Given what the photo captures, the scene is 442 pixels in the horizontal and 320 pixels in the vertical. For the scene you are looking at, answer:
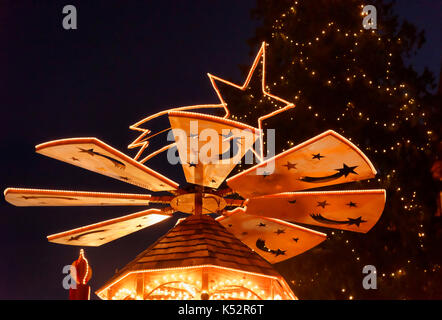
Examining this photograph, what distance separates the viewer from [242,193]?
23.7 ft

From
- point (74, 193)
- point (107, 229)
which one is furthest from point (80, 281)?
point (107, 229)

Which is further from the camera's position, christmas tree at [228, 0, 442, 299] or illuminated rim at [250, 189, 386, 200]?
christmas tree at [228, 0, 442, 299]

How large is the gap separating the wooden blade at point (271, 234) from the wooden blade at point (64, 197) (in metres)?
1.76

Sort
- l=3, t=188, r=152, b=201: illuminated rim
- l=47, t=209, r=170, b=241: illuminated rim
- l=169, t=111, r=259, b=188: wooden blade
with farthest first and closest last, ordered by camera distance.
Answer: l=47, t=209, r=170, b=241: illuminated rim < l=3, t=188, r=152, b=201: illuminated rim < l=169, t=111, r=259, b=188: wooden blade

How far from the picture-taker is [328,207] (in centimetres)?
747

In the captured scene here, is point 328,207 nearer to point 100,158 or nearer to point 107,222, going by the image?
point 100,158

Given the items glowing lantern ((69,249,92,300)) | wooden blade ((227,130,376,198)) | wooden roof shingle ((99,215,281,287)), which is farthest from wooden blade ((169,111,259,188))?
glowing lantern ((69,249,92,300))

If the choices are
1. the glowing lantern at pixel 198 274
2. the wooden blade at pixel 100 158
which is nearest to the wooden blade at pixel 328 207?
the glowing lantern at pixel 198 274

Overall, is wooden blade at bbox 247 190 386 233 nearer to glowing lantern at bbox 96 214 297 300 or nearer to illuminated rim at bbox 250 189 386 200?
illuminated rim at bbox 250 189 386 200

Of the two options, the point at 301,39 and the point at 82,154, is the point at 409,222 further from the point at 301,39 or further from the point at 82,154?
the point at 82,154

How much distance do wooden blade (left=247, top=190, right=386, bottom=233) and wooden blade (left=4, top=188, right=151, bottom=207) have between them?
1.76 metres

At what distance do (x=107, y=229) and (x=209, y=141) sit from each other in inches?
114

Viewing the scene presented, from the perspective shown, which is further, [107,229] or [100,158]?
[107,229]

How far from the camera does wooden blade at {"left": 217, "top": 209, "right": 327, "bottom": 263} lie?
28.3ft
